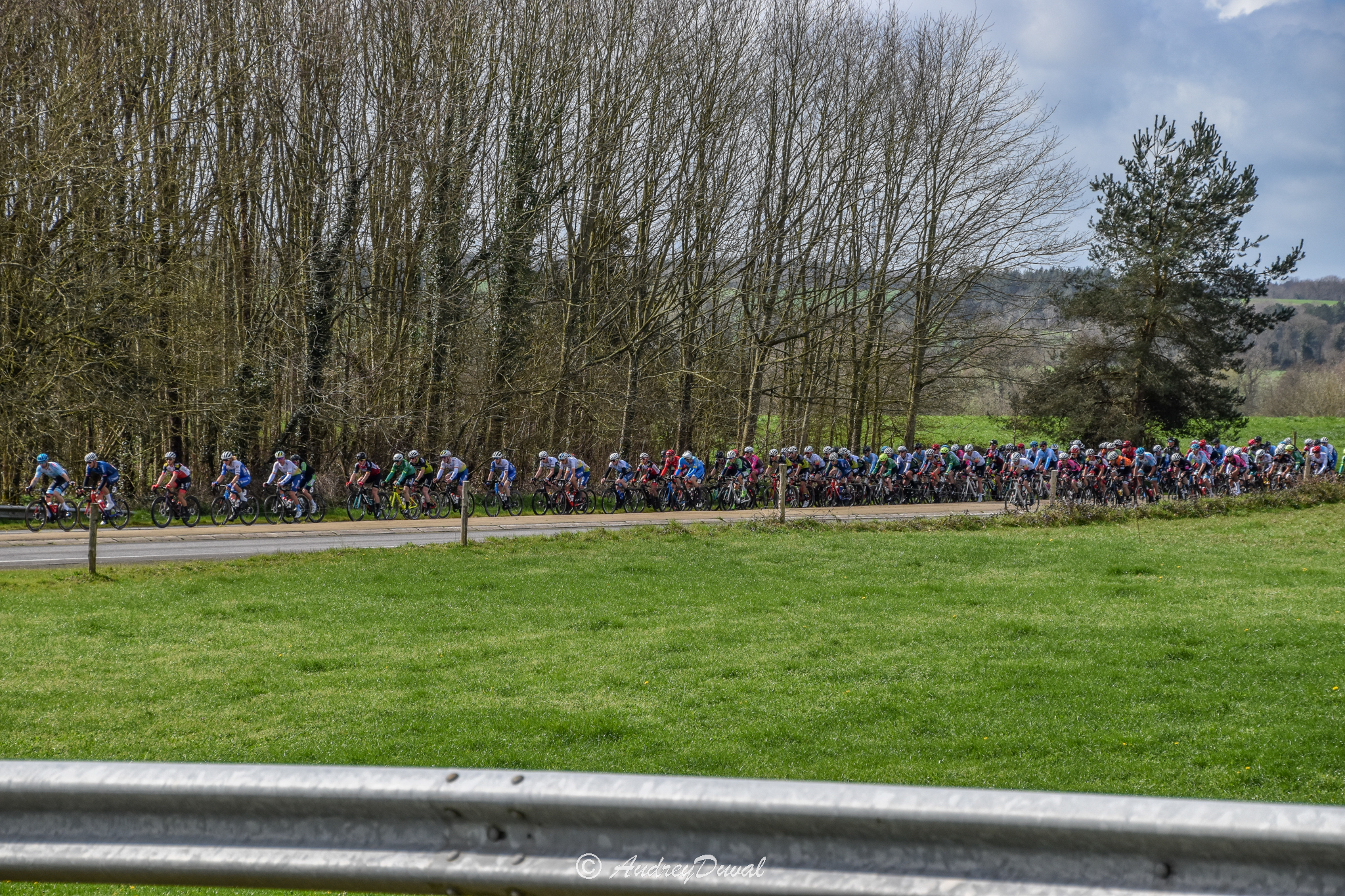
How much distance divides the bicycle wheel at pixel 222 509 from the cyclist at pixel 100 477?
8.17ft

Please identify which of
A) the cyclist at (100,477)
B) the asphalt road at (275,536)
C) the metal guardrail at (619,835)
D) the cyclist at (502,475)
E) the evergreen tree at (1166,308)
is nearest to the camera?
the metal guardrail at (619,835)

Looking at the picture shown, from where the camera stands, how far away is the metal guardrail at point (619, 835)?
1.80 metres

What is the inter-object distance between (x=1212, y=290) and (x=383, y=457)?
36189 millimetres

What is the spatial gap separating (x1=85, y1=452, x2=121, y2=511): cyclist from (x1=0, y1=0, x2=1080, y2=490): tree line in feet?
4.06

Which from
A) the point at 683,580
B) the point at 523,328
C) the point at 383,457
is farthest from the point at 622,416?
the point at 683,580

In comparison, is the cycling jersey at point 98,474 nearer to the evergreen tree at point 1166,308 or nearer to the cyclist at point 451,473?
the cyclist at point 451,473

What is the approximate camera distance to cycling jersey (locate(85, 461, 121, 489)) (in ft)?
73.9

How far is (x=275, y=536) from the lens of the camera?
2255 cm

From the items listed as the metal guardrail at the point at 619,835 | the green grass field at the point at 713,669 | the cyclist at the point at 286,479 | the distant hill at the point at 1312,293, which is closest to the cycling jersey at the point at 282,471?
the cyclist at the point at 286,479

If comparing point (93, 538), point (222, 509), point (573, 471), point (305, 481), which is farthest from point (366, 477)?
point (93, 538)

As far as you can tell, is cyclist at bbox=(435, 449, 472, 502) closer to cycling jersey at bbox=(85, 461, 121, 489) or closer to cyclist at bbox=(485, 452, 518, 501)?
cyclist at bbox=(485, 452, 518, 501)

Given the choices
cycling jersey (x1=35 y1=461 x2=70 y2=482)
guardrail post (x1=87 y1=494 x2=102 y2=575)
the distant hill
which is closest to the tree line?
cycling jersey (x1=35 y1=461 x2=70 y2=482)

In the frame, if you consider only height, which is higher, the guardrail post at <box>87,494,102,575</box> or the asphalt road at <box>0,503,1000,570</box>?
the guardrail post at <box>87,494,102,575</box>

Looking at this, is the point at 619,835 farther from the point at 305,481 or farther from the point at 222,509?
the point at 305,481
